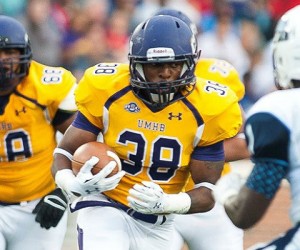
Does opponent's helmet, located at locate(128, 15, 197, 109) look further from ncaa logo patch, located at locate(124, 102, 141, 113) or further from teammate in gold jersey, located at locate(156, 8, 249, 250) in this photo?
teammate in gold jersey, located at locate(156, 8, 249, 250)

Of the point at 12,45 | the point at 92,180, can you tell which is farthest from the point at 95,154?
the point at 12,45

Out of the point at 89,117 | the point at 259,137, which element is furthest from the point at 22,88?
the point at 259,137

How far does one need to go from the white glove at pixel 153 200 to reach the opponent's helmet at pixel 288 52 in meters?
0.90

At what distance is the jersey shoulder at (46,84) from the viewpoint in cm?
531

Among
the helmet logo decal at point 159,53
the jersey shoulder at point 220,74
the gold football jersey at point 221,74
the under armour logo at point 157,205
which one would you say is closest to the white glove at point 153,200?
the under armour logo at point 157,205

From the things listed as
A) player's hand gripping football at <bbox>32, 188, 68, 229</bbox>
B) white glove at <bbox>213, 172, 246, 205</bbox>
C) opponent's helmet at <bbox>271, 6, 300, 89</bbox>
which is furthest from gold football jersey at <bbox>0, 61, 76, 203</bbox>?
opponent's helmet at <bbox>271, 6, 300, 89</bbox>

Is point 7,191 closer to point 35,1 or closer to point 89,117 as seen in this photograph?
point 89,117

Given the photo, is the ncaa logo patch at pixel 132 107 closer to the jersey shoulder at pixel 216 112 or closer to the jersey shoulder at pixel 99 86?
the jersey shoulder at pixel 99 86

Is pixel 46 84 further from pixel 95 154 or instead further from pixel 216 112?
pixel 216 112

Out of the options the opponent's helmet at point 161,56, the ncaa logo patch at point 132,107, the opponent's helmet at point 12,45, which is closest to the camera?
the opponent's helmet at point 161,56

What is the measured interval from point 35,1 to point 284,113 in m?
6.85

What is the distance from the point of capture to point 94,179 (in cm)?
450

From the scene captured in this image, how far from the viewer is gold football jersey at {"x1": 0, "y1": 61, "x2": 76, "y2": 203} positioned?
17.5 ft

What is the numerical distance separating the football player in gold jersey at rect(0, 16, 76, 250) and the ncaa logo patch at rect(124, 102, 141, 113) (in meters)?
0.66
